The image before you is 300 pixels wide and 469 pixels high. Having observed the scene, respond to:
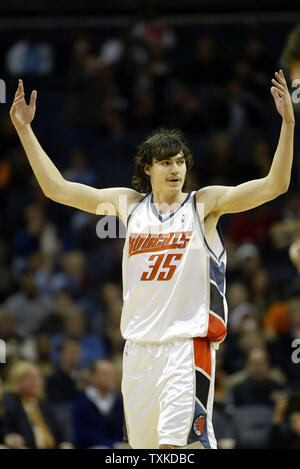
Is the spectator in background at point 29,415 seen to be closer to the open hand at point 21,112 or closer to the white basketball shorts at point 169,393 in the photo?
the white basketball shorts at point 169,393

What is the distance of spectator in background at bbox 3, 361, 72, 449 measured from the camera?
10484mm

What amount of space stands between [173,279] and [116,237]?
5.89 m

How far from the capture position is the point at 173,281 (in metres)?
6.37

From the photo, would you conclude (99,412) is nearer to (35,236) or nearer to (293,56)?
(35,236)

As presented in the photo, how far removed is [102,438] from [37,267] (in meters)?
4.71

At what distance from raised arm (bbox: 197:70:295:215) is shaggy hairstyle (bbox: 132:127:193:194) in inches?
13.6

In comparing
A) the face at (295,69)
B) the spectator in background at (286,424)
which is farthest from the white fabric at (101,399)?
the face at (295,69)

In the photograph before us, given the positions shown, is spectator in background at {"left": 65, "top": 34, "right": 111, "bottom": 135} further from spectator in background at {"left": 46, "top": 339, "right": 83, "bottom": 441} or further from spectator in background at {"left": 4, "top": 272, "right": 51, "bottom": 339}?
spectator in background at {"left": 46, "top": 339, "right": 83, "bottom": 441}

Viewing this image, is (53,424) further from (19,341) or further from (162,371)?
(162,371)

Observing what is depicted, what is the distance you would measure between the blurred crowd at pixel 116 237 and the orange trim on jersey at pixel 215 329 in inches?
174

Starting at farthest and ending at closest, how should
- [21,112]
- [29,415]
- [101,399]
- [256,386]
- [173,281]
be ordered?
[256,386] → [101,399] → [29,415] → [21,112] → [173,281]

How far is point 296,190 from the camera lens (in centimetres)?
1498

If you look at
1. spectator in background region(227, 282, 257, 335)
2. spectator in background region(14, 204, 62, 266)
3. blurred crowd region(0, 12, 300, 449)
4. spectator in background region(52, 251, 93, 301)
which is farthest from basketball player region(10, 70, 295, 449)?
spectator in background region(14, 204, 62, 266)

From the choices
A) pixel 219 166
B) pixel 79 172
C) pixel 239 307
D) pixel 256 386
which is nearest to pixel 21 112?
pixel 256 386
